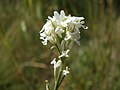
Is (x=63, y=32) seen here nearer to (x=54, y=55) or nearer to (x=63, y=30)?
(x=63, y=30)

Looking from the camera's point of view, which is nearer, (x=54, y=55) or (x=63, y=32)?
(x=63, y=32)

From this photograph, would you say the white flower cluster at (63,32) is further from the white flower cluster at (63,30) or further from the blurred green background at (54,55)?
the blurred green background at (54,55)

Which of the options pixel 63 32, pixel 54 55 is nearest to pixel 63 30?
pixel 63 32

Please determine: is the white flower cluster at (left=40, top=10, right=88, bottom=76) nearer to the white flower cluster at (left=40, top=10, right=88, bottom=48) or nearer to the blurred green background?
the white flower cluster at (left=40, top=10, right=88, bottom=48)

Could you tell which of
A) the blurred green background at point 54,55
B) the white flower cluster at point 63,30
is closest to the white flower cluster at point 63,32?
the white flower cluster at point 63,30

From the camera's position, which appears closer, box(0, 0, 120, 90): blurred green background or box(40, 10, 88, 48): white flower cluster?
box(40, 10, 88, 48): white flower cluster

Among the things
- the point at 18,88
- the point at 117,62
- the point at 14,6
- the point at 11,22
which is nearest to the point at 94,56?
the point at 117,62

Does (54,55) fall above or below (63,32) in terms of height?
below

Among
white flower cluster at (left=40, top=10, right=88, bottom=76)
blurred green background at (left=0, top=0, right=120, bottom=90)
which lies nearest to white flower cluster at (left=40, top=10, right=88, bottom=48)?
white flower cluster at (left=40, top=10, right=88, bottom=76)

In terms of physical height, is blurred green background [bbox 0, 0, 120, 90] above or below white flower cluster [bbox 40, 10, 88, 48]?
below

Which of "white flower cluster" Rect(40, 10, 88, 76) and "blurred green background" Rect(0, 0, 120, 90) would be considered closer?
"white flower cluster" Rect(40, 10, 88, 76)
